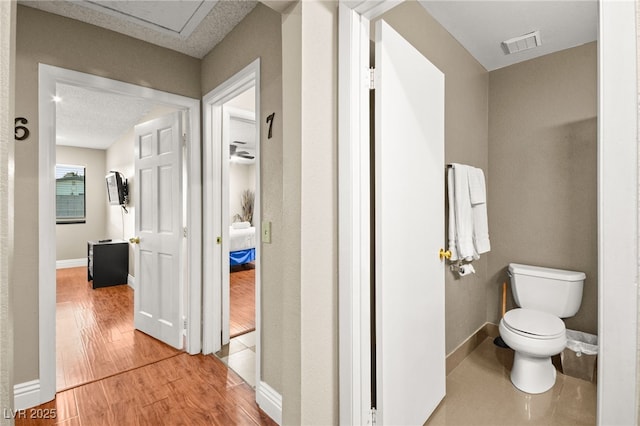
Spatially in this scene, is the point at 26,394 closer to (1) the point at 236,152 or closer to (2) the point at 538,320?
(2) the point at 538,320

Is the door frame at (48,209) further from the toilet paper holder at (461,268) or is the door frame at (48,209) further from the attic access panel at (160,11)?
the toilet paper holder at (461,268)

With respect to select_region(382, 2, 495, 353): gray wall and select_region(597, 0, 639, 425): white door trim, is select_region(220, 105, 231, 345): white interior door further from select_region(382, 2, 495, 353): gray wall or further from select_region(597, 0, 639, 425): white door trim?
select_region(597, 0, 639, 425): white door trim

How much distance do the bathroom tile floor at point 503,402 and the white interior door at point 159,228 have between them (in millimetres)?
2188

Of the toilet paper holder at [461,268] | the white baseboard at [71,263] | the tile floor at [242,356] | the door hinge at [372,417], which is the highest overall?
the toilet paper holder at [461,268]

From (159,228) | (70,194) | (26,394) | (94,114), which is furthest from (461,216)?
(70,194)

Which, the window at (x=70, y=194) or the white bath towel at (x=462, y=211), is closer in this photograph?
the white bath towel at (x=462, y=211)

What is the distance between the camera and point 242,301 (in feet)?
13.6

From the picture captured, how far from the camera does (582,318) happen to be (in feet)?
8.20

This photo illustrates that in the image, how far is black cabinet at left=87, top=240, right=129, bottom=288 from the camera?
15.9 feet

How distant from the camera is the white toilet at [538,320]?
1995 millimetres

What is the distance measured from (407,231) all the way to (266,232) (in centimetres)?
85

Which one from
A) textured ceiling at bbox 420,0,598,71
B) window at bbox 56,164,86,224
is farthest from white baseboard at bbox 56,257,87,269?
textured ceiling at bbox 420,0,598,71

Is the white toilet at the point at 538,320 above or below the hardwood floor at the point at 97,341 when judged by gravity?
above

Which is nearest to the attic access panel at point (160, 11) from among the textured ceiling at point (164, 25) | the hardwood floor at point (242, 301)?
the textured ceiling at point (164, 25)
